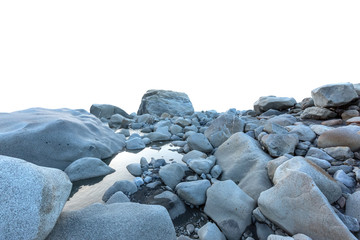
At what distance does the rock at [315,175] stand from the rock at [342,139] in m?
1.27

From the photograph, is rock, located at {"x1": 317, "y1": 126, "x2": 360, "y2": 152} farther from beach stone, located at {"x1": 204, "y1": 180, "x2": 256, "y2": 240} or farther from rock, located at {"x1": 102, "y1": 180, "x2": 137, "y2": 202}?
rock, located at {"x1": 102, "y1": 180, "x2": 137, "y2": 202}

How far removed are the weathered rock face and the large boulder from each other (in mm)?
8124

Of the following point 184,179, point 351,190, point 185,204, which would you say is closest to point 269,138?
point 351,190

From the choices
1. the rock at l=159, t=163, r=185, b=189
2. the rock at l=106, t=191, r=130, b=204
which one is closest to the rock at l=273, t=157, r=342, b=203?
the rock at l=159, t=163, r=185, b=189

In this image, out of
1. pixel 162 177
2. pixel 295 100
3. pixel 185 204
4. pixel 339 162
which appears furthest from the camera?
pixel 295 100

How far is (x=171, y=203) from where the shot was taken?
2.57 meters

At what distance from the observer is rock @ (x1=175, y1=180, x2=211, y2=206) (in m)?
2.60

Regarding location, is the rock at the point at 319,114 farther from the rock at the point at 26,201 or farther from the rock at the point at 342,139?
the rock at the point at 26,201

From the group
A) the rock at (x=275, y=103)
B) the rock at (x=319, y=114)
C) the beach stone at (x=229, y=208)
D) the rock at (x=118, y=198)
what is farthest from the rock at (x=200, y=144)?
the rock at (x=275, y=103)

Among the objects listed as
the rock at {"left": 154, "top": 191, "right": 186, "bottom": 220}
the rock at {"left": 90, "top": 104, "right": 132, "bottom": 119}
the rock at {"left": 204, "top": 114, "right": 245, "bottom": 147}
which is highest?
the rock at {"left": 204, "top": 114, "right": 245, "bottom": 147}

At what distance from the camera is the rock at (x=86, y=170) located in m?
3.35

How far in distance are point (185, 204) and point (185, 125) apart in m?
4.47

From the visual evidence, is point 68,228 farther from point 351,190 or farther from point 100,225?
point 351,190

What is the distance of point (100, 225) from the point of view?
1.61 metres
